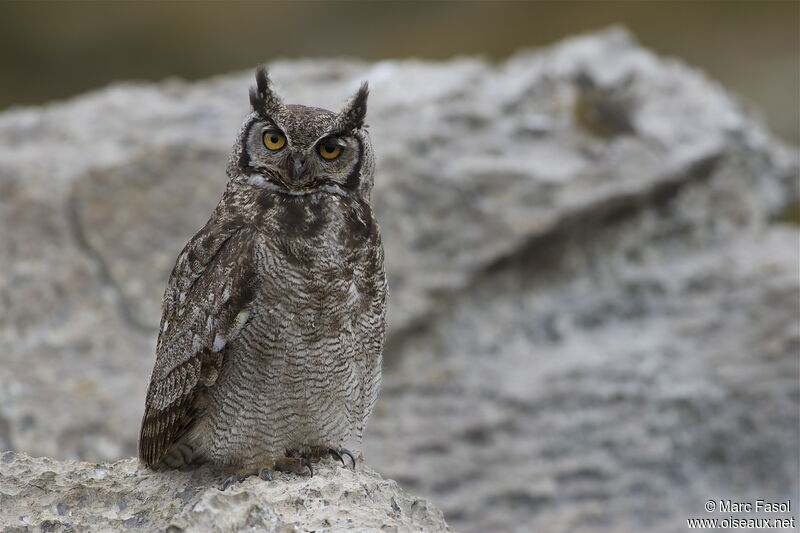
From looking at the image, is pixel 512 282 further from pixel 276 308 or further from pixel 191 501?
pixel 191 501

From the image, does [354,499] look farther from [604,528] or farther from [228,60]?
[228,60]

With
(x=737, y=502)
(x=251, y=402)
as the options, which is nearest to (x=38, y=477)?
(x=251, y=402)

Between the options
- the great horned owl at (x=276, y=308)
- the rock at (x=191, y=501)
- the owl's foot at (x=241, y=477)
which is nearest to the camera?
the rock at (x=191, y=501)

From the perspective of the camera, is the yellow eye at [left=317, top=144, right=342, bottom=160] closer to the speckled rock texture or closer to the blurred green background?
the speckled rock texture

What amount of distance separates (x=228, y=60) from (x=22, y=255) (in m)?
10.5

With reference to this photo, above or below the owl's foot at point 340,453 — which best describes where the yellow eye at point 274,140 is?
above

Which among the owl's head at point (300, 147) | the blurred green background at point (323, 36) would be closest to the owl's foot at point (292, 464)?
the owl's head at point (300, 147)

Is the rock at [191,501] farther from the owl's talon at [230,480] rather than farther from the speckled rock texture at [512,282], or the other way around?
the speckled rock texture at [512,282]

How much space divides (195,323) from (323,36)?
13.6 meters

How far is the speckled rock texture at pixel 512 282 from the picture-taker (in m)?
4.91

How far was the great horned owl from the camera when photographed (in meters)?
2.97

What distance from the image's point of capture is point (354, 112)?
3.17 metres

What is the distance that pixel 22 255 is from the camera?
17.3 ft

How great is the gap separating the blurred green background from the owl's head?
12.0 m
